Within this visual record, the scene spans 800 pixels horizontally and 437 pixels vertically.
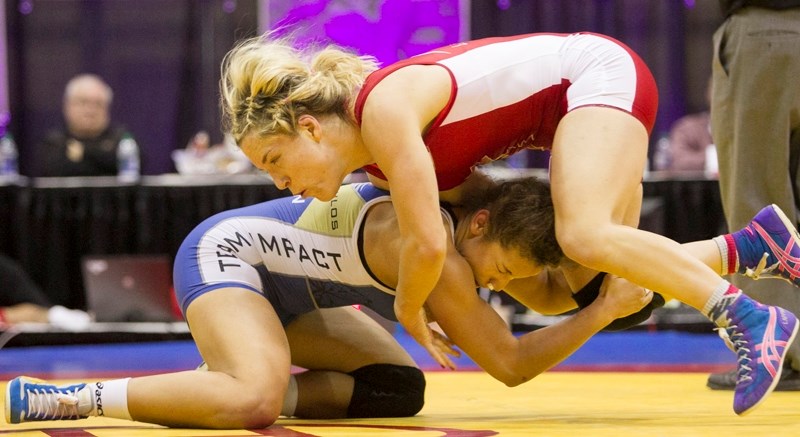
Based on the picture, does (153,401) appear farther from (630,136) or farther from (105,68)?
(105,68)

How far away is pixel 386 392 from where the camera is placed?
10.8 feet

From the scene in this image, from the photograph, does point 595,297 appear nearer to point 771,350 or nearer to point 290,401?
point 771,350

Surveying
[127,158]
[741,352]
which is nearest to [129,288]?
[127,158]

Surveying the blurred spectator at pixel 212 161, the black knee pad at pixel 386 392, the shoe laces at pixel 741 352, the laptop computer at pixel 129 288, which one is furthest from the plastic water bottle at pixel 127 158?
the shoe laces at pixel 741 352

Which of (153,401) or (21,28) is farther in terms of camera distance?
(21,28)

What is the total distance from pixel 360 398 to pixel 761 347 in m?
1.19

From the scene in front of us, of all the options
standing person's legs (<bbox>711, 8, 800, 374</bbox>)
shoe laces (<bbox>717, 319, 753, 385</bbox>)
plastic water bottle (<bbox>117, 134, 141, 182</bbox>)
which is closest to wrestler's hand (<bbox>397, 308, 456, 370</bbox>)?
shoe laces (<bbox>717, 319, 753, 385</bbox>)

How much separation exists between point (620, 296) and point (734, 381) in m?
1.01

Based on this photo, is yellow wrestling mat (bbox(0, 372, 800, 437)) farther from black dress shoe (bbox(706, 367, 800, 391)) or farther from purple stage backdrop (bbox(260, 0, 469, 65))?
purple stage backdrop (bbox(260, 0, 469, 65))

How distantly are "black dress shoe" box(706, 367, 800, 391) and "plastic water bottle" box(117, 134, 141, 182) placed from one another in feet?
15.6

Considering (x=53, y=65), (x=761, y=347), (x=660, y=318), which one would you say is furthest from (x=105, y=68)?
(x=761, y=347)

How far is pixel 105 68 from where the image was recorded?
32.2ft

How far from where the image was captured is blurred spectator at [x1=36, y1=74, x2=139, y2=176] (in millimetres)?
7457

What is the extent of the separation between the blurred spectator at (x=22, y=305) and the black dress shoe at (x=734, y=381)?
13.5ft
